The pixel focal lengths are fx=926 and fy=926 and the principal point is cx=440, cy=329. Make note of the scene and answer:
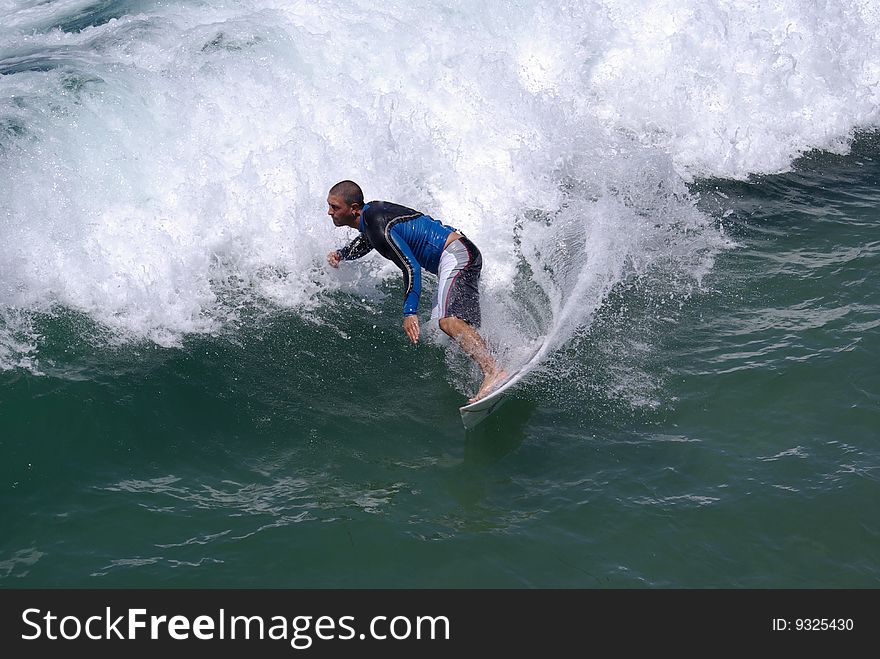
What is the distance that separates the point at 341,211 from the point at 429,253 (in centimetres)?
75

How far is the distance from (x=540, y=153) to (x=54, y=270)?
5.52m

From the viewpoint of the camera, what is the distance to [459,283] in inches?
278

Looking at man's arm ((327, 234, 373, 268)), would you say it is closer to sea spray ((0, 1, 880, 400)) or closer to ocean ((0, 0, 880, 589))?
ocean ((0, 0, 880, 589))

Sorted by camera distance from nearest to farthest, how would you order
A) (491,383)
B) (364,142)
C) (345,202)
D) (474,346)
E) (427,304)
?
(491,383), (474,346), (345,202), (427,304), (364,142)

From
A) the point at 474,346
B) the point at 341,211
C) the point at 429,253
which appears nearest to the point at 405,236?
the point at 429,253

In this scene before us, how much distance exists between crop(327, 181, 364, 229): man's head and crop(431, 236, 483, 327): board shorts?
29.3 inches

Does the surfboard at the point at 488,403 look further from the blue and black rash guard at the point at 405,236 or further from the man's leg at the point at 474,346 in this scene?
the blue and black rash guard at the point at 405,236

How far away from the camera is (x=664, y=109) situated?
12.5 m

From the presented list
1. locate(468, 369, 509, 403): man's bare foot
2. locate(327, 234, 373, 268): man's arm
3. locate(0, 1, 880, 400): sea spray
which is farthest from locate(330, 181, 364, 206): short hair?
locate(468, 369, 509, 403): man's bare foot

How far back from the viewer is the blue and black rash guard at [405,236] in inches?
277

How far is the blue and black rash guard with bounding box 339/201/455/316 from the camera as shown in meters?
7.04

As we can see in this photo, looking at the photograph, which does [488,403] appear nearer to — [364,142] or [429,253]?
[429,253]
